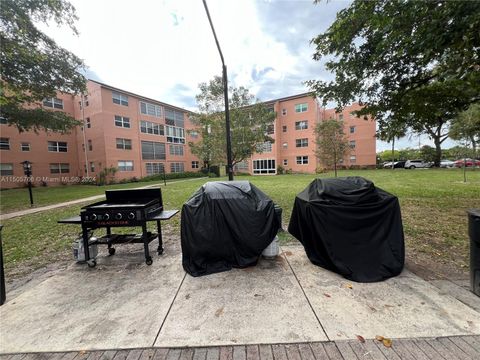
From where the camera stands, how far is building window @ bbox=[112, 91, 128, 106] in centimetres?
2638

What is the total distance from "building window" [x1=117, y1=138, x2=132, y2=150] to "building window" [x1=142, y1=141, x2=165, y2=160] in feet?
6.96

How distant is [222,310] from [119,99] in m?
30.0

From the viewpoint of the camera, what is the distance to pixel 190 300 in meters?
2.99

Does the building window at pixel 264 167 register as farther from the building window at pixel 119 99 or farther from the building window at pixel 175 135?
the building window at pixel 119 99

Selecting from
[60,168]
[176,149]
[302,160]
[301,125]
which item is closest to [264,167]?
[302,160]

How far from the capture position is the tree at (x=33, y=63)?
1121cm

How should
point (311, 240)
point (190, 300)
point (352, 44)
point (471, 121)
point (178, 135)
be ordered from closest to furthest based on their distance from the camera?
point (190, 300), point (311, 240), point (352, 44), point (471, 121), point (178, 135)

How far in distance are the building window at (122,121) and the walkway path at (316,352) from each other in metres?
28.7

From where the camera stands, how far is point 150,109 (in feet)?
102

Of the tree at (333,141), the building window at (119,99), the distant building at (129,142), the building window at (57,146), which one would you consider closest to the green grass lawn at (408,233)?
the tree at (333,141)

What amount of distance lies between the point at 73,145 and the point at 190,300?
32440mm

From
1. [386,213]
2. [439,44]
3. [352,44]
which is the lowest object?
[386,213]

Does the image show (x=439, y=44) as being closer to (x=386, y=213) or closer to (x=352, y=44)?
(x=352, y=44)

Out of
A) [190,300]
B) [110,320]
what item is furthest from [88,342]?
[190,300]
